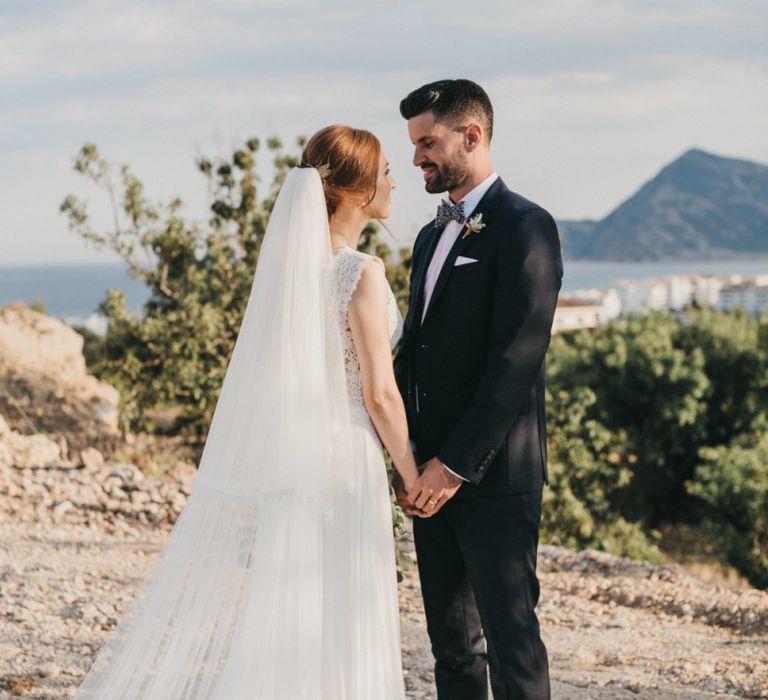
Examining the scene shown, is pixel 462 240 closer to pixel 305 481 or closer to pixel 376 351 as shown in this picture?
pixel 376 351

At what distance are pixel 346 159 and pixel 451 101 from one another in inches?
14.1

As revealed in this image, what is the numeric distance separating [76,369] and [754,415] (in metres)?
13.7

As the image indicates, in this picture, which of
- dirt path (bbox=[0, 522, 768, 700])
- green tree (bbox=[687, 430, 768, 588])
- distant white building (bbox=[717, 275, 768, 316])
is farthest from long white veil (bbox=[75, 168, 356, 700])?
distant white building (bbox=[717, 275, 768, 316])

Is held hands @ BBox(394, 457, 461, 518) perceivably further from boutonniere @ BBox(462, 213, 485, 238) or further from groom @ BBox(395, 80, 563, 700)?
boutonniere @ BBox(462, 213, 485, 238)

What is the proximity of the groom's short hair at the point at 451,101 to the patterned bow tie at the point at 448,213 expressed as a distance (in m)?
0.25

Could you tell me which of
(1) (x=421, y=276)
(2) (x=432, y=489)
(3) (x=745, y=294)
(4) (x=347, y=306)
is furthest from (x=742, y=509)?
(3) (x=745, y=294)

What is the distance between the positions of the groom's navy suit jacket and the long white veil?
301 mm

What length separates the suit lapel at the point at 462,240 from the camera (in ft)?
9.37

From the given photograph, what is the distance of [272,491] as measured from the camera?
2805 millimetres

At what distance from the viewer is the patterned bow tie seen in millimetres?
2922

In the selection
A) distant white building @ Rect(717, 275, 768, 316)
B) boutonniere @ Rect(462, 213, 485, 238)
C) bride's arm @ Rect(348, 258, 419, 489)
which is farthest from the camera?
distant white building @ Rect(717, 275, 768, 316)

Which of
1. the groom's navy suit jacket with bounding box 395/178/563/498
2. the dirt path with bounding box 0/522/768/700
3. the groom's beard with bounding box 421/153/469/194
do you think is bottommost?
the dirt path with bounding box 0/522/768/700

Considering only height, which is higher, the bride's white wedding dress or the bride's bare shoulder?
the bride's bare shoulder

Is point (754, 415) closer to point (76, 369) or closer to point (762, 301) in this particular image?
point (76, 369)
